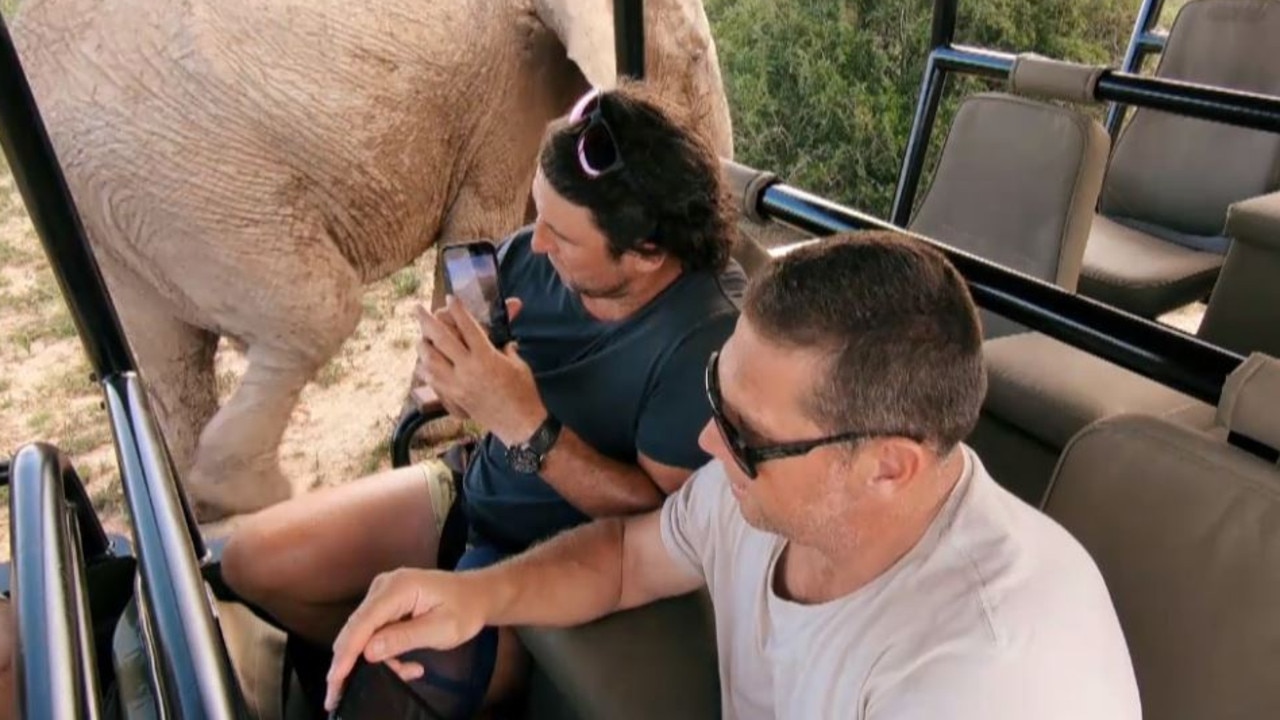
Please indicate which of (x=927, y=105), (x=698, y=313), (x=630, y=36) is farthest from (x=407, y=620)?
(x=927, y=105)

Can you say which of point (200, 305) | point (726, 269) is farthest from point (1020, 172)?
point (200, 305)

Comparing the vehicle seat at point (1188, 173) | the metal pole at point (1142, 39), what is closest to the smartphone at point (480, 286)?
the vehicle seat at point (1188, 173)

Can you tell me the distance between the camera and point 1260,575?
705mm

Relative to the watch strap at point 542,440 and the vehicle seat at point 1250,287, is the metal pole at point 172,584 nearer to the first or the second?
the watch strap at point 542,440

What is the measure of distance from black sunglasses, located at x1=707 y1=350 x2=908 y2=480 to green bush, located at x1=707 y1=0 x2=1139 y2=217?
270 cm

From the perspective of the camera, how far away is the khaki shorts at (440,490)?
4.41 feet

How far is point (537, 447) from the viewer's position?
1.08m

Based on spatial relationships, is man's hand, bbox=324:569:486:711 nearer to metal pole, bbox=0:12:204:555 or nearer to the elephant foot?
metal pole, bbox=0:12:204:555

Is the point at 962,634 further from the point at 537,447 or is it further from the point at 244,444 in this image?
the point at 244,444

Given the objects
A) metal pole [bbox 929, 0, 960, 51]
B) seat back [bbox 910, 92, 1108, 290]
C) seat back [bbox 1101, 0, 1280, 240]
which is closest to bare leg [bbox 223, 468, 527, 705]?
seat back [bbox 910, 92, 1108, 290]

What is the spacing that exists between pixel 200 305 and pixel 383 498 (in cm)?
87

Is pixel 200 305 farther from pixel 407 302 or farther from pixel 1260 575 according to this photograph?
pixel 1260 575

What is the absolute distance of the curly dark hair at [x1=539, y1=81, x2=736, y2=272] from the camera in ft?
3.61

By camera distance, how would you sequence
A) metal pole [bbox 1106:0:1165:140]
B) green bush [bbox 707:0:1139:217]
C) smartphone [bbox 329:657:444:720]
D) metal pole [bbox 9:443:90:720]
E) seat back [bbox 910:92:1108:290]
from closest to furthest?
metal pole [bbox 9:443:90:720], smartphone [bbox 329:657:444:720], seat back [bbox 910:92:1108:290], metal pole [bbox 1106:0:1165:140], green bush [bbox 707:0:1139:217]
